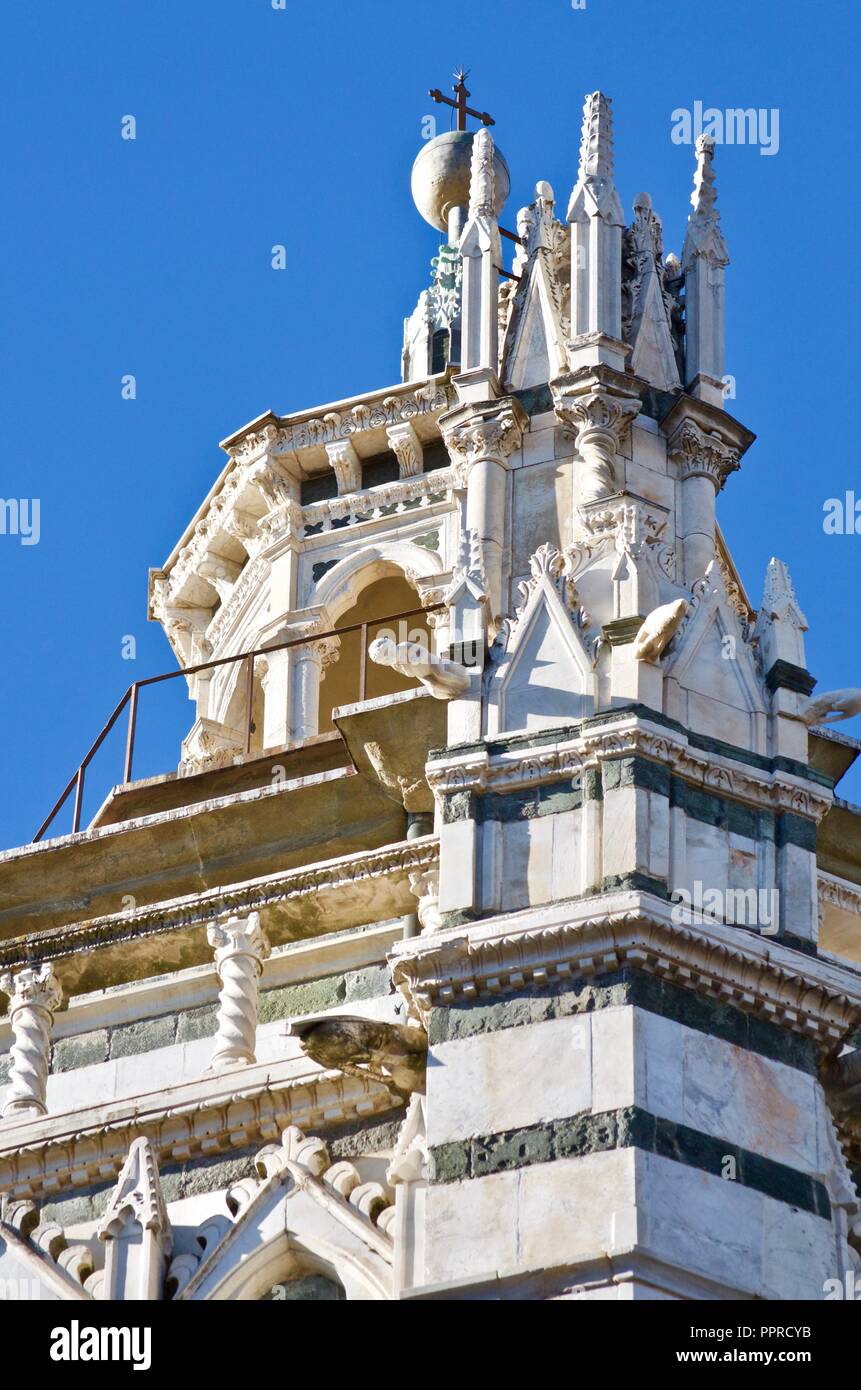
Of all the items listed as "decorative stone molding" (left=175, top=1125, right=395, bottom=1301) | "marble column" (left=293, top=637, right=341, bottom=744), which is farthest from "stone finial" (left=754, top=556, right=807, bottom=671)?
"marble column" (left=293, top=637, right=341, bottom=744)

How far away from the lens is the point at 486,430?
2431cm

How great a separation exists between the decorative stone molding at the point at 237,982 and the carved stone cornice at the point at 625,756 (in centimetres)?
212

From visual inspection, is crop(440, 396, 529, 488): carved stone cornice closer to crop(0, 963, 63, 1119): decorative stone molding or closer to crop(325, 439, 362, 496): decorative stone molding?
crop(0, 963, 63, 1119): decorative stone molding

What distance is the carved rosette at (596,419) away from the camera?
78.1 feet

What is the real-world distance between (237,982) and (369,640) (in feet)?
35.4

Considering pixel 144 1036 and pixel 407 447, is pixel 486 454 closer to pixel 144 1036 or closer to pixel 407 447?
pixel 144 1036

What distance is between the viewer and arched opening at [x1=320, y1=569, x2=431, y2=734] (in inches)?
1332

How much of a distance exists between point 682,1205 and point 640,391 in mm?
6844

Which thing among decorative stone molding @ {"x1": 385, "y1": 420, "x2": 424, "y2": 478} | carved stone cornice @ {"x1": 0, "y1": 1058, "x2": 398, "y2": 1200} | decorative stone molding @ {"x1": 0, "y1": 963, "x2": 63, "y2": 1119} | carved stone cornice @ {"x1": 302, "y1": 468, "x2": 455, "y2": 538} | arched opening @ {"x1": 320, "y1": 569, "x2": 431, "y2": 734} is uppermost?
decorative stone molding @ {"x1": 385, "y1": 420, "x2": 424, "y2": 478}

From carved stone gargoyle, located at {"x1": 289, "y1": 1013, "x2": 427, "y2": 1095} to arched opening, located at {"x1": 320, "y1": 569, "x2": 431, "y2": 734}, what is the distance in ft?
41.2

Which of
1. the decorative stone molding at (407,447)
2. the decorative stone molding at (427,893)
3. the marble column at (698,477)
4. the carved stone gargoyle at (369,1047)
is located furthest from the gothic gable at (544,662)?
the decorative stone molding at (407,447)

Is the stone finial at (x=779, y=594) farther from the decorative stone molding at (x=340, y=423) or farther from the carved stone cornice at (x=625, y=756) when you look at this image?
the decorative stone molding at (x=340, y=423)
